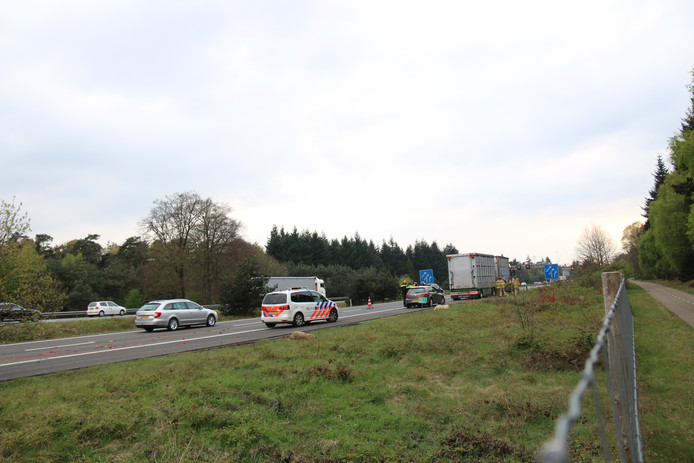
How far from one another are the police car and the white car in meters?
28.0

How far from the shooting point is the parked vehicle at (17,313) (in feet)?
47.7

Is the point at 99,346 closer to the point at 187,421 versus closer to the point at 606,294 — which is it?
the point at 187,421

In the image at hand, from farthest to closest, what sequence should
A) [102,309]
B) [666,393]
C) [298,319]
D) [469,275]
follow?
[102,309] < [469,275] < [298,319] < [666,393]

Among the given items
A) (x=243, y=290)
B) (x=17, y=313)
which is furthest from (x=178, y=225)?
(x=17, y=313)

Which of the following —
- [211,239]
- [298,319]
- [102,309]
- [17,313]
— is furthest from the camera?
[211,239]

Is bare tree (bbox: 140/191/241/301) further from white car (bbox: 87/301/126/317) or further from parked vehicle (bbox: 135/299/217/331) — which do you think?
parked vehicle (bbox: 135/299/217/331)

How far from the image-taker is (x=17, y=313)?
1539 cm

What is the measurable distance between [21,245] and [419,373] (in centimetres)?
1446

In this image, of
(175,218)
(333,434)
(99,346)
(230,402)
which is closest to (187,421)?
(230,402)

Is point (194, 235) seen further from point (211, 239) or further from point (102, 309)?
point (102, 309)

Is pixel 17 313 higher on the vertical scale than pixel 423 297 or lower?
higher

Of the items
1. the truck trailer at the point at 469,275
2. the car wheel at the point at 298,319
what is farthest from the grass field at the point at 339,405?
the truck trailer at the point at 469,275

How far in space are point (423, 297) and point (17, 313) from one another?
2494 cm

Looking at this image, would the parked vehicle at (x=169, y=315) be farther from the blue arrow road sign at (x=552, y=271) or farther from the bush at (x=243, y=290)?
the blue arrow road sign at (x=552, y=271)
